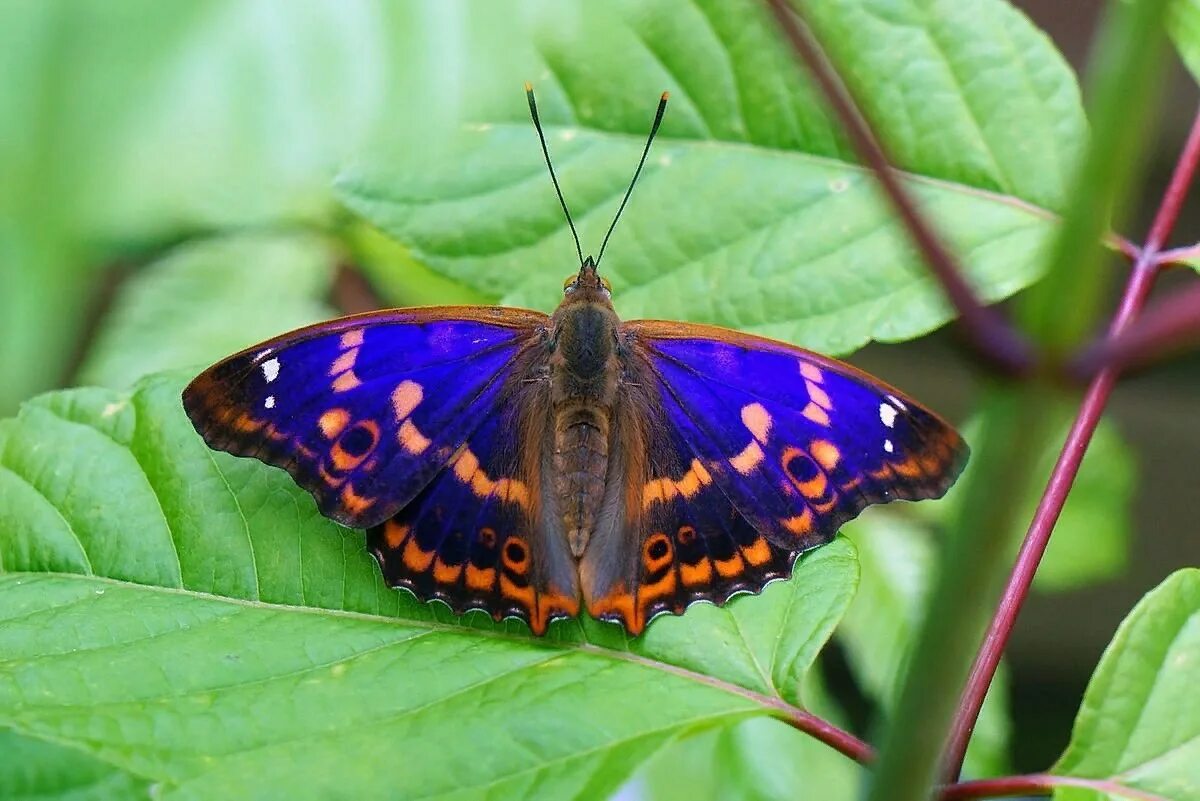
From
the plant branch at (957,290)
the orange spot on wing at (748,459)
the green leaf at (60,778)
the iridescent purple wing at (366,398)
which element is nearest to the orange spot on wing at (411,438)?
the iridescent purple wing at (366,398)

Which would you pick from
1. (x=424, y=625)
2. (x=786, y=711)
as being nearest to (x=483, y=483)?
(x=424, y=625)

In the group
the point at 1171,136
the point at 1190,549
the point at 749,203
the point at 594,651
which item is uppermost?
the point at 1171,136

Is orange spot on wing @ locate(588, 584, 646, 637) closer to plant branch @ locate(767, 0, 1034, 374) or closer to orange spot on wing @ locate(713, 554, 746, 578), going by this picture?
orange spot on wing @ locate(713, 554, 746, 578)

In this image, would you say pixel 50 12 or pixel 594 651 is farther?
pixel 594 651

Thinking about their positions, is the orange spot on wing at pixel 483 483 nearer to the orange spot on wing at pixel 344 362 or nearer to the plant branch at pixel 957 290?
the orange spot on wing at pixel 344 362

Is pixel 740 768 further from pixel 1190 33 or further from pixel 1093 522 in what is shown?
pixel 1190 33

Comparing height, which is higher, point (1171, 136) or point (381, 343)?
point (1171, 136)

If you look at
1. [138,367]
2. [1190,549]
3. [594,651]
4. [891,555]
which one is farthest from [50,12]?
[1190,549]

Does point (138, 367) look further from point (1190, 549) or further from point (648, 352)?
point (1190, 549)
